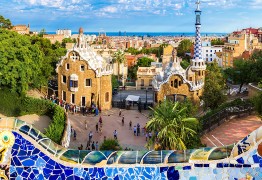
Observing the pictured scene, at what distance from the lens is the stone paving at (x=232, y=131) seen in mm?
22170

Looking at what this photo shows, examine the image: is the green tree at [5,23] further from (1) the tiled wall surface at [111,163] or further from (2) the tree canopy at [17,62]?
(1) the tiled wall surface at [111,163]

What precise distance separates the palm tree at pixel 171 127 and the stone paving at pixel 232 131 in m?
3.78

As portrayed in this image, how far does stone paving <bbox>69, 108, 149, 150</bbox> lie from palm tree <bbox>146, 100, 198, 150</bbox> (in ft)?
18.1

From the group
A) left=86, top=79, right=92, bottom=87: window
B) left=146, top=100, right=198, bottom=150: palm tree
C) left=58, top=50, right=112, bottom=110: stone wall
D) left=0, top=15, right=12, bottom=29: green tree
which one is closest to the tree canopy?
left=58, top=50, right=112, bottom=110: stone wall

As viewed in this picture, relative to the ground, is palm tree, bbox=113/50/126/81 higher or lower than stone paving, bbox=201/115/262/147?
higher

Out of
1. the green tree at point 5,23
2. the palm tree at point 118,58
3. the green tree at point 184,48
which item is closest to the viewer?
the green tree at point 5,23

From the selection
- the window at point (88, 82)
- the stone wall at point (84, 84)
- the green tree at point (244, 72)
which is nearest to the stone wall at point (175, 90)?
the stone wall at point (84, 84)

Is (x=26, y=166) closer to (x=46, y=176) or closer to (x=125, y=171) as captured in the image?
(x=46, y=176)

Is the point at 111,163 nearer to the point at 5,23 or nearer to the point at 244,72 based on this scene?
the point at 244,72

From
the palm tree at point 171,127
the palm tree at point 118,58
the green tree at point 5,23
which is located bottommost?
the palm tree at point 171,127

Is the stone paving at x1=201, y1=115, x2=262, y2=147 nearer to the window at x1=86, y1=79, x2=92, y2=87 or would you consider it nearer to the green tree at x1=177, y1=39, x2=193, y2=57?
the window at x1=86, y1=79, x2=92, y2=87

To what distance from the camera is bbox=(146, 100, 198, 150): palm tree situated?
17.7 metres

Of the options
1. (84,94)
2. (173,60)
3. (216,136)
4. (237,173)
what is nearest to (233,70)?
(173,60)

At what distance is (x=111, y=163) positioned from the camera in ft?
20.2
